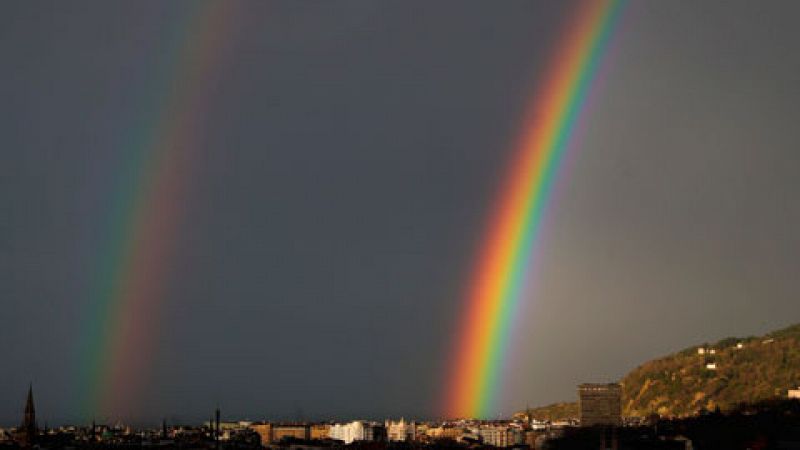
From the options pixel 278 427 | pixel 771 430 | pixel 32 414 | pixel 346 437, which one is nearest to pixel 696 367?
pixel 346 437

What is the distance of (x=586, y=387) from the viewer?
156625 millimetres

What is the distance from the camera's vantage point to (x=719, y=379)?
163m

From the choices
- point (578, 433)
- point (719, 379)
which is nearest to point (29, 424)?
point (578, 433)

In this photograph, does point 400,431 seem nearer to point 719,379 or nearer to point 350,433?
point 350,433

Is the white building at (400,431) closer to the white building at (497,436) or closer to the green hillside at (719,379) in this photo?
the white building at (497,436)

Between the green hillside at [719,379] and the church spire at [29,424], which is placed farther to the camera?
the green hillside at [719,379]

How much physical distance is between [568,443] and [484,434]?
65.9m

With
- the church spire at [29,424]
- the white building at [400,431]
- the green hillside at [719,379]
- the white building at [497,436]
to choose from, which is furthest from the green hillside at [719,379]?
the church spire at [29,424]

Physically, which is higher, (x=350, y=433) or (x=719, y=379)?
(x=719, y=379)

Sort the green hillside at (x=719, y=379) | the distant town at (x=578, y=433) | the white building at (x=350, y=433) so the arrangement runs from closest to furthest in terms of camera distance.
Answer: the distant town at (x=578, y=433) < the green hillside at (x=719, y=379) < the white building at (x=350, y=433)

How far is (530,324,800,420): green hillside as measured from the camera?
152 meters

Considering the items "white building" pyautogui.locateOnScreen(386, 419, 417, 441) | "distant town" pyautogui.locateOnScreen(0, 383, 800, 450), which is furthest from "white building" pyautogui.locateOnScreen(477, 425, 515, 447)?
"white building" pyautogui.locateOnScreen(386, 419, 417, 441)

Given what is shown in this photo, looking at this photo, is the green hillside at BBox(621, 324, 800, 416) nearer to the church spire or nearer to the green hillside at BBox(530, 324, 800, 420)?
the green hillside at BBox(530, 324, 800, 420)

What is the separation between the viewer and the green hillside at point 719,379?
152m
